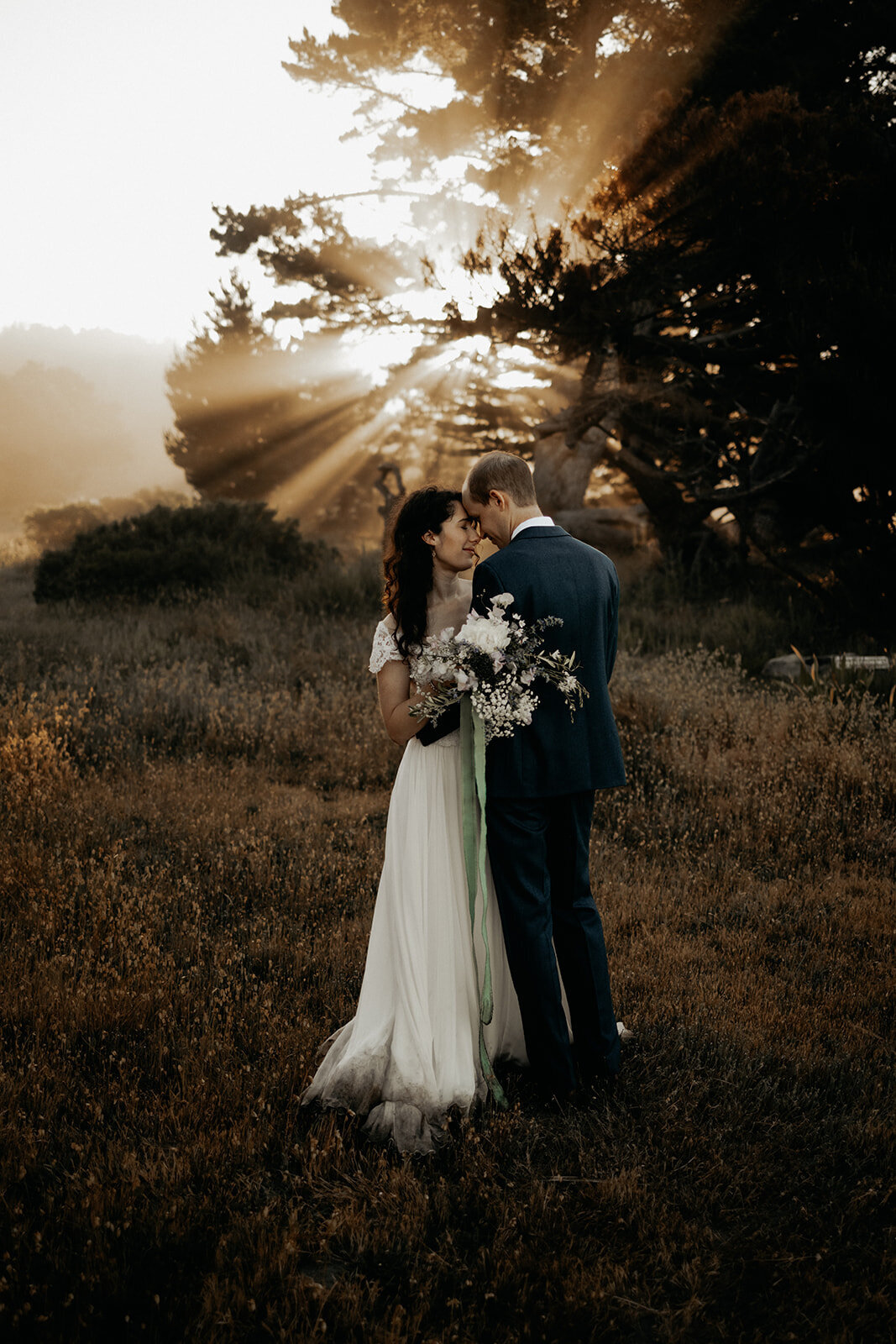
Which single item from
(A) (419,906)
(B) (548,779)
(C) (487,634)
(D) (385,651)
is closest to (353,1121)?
(A) (419,906)

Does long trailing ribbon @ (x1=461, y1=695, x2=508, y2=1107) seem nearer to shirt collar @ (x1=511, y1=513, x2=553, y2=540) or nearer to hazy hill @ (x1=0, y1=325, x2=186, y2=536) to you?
shirt collar @ (x1=511, y1=513, x2=553, y2=540)

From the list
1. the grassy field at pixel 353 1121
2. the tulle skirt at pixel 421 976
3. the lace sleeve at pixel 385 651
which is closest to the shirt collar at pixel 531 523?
the lace sleeve at pixel 385 651

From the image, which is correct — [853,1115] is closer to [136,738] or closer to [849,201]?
[136,738]

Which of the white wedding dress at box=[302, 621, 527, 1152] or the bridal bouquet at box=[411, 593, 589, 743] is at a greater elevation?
the bridal bouquet at box=[411, 593, 589, 743]

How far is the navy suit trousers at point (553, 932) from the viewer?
9.14 ft

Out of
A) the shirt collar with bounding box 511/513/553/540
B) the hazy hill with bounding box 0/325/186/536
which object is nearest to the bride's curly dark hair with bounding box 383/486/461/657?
the shirt collar with bounding box 511/513/553/540

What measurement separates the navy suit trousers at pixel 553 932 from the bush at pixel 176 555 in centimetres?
1180

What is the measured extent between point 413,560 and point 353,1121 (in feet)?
6.37

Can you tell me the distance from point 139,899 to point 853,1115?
11.0 feet

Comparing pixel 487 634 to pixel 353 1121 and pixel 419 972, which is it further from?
pixel 353 1121

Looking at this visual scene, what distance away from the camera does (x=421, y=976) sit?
289cm

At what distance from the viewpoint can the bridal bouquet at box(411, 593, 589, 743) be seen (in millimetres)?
2516

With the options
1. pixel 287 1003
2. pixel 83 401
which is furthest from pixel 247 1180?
pixel 83 401

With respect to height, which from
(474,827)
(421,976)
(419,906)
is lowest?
(421,976)
